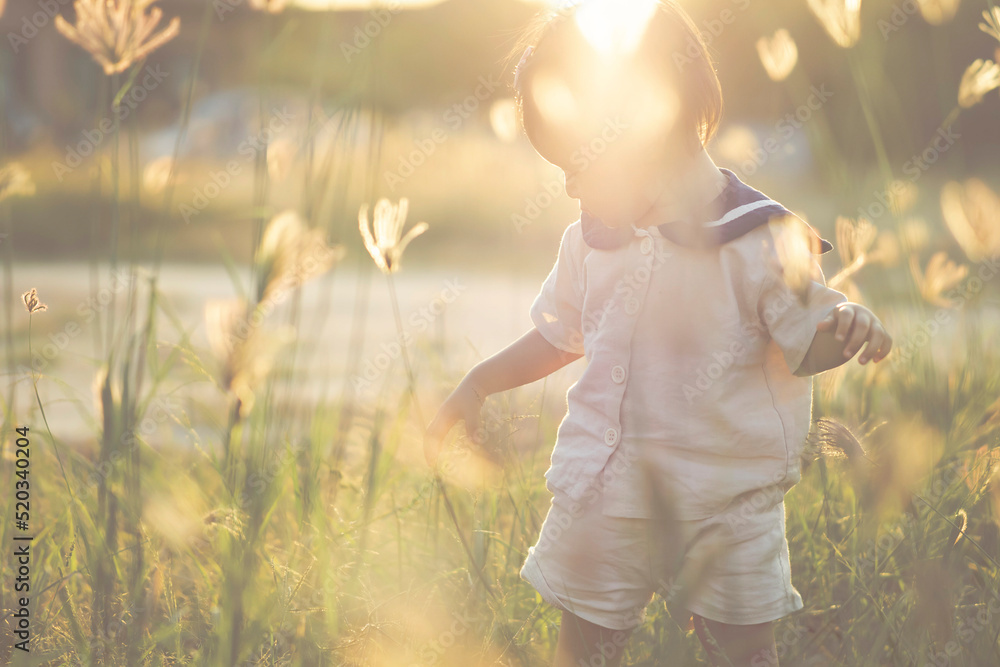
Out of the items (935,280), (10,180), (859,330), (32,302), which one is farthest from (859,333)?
(10,180)

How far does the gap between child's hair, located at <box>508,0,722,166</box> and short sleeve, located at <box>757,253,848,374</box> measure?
0.66 feet

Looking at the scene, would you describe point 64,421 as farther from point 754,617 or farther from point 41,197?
point 41,197

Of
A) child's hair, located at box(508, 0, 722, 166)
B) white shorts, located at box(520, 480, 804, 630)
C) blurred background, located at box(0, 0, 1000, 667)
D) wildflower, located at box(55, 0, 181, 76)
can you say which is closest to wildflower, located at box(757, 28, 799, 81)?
blurred background, located at box(0, 0, 1000, 667)

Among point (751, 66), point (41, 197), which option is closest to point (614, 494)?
point (751, 66)

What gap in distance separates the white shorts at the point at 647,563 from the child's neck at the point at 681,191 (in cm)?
34

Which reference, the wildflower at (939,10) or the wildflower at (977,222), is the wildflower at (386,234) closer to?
the wildflower at (977,222)

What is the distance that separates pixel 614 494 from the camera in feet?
3.10

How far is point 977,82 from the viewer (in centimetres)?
112

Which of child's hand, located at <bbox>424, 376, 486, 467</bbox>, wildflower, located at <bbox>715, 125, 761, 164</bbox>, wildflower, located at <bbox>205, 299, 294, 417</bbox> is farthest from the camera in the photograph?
wildflower, located at <bbox>715, 125, 761, 164</bbox>

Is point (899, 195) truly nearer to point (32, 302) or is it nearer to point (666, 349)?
point (666, 349)

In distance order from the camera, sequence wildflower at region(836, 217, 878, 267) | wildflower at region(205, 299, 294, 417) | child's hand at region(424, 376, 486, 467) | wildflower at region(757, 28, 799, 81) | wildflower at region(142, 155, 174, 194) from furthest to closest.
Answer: wildflower at region(757, 28, 799, 81)
child's hand at region(424, 376, 486, 467)
wildflower at region(142, 155, 174, 194)
wildflower at region(836, 217, 878, 267)
wildflower at region(205, 299, 294, 417)

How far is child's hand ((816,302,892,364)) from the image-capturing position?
728 mm

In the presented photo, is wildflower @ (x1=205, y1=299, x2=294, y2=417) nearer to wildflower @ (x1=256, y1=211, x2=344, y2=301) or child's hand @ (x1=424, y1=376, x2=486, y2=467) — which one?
wildflower @ (x1=256, y1=211, x2=344, y2=301)

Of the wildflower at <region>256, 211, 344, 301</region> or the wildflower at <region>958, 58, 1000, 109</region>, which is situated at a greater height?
the wildflower at <region>958, 58, 1000, 109</region>
